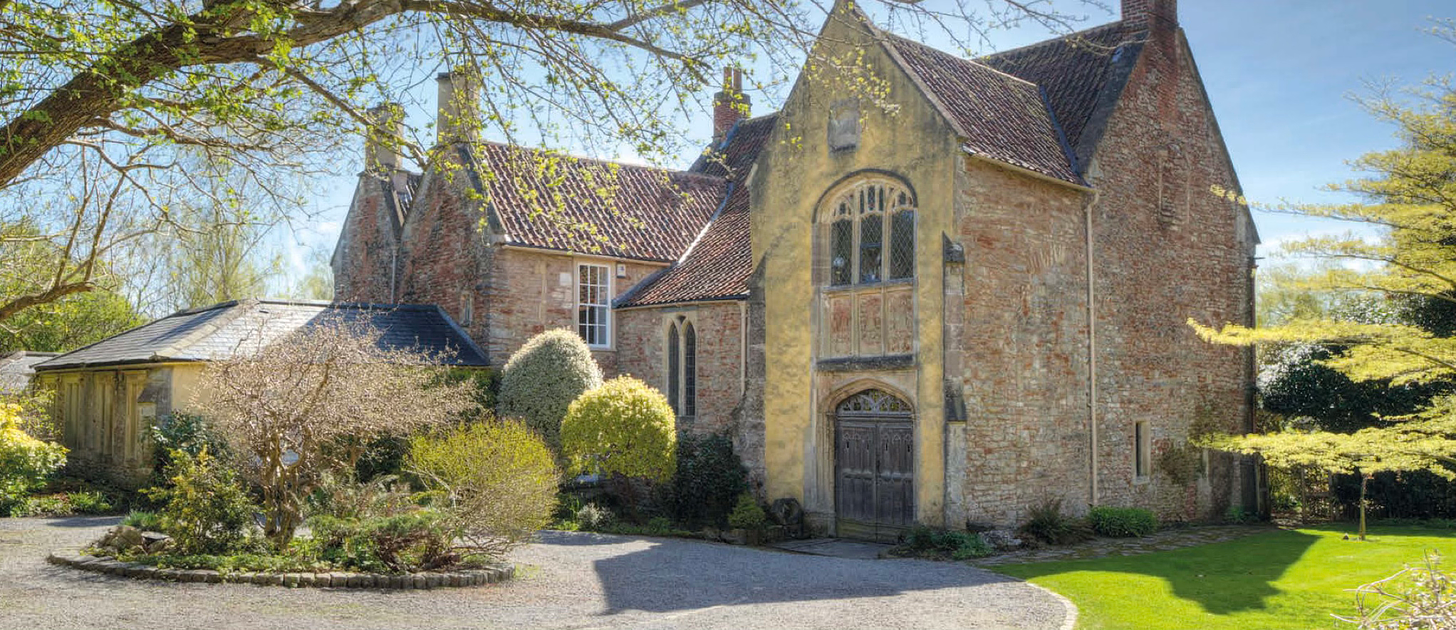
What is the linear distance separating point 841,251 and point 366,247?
1646 centimetres

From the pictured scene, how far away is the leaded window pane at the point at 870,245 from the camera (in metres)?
19.5

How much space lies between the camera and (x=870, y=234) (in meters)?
19.7

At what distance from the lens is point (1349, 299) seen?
2984 cm

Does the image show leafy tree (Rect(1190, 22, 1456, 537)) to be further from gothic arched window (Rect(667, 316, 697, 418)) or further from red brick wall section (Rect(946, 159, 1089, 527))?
gothic arched window (Rect(667, 316, 697, 418))

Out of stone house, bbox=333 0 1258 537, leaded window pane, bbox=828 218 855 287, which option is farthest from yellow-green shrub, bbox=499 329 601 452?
leaded window pane, bbox=828 218 855 287

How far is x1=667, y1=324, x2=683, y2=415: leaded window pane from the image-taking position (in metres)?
25.0

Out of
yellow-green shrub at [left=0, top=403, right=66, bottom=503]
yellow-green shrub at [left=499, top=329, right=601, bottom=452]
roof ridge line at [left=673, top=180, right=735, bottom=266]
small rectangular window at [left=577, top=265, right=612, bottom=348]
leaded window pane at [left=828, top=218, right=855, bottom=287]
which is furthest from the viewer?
roof ridge line at [left=673, top=180, right=735, bottom=266]

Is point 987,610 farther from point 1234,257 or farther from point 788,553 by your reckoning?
point 1234,257

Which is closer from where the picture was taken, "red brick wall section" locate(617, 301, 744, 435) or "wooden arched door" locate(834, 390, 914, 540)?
"wooden arched door" locate(834, 390, 914, 540)

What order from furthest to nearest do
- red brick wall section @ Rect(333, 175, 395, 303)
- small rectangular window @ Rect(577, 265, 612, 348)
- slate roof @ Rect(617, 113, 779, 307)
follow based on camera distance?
red brick wall section @ Rect(333, 175, 395, 303), small rectangular window @ Rect(577, 265, 612, 348), slate roof @ Rect(617, 113, 779, 307)

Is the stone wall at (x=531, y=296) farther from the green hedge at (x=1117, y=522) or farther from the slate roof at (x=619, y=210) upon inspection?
the green hedge at (x=1117, y=522)

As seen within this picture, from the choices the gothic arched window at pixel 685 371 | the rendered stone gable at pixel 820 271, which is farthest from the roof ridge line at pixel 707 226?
the rendered stone gable at pixel 820 271

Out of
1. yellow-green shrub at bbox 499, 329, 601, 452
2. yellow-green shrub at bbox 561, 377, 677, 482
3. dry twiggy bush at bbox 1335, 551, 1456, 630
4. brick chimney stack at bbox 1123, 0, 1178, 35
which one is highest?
brick chimney stack at bbox 1123, 0, 1178, 35

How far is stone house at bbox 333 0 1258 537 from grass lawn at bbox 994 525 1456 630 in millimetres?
2798
